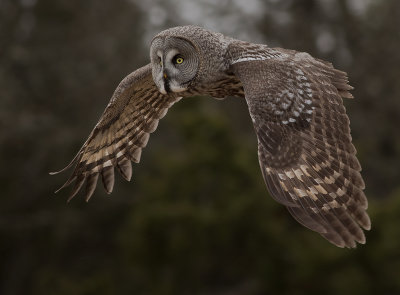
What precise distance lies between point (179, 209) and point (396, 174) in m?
6.78

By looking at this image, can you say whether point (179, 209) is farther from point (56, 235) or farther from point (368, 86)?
point (368, 86)

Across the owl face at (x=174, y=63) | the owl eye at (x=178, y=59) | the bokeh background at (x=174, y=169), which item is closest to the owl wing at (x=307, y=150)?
the owl face at (x=174, y=63)

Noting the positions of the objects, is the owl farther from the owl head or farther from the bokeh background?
the bokeh background

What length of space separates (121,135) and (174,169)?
7.13 meters

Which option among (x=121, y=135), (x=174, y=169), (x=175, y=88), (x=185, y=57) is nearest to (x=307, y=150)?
(x=175, y=88)

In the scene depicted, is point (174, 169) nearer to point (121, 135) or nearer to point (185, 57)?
point (121, 135)

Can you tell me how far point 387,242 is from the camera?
41.8ft

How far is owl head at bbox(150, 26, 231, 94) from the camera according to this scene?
6.55m

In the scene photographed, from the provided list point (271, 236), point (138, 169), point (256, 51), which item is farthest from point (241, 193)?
point (256, 51)

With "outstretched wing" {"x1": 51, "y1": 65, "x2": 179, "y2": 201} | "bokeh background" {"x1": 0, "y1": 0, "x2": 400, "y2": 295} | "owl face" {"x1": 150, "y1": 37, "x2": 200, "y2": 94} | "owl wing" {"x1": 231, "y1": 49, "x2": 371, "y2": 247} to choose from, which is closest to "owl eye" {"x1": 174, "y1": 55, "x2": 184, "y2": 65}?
"owl face" {"x1": 150, "y1": 37, "x2": 200, "y2": 94}

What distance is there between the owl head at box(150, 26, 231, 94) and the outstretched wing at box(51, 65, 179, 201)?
57cm

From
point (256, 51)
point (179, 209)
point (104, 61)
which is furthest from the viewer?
point (104, 61)

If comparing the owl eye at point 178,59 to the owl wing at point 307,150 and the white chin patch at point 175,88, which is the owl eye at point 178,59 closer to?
the white chin patch at point 175,88

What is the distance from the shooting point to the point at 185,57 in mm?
6730
